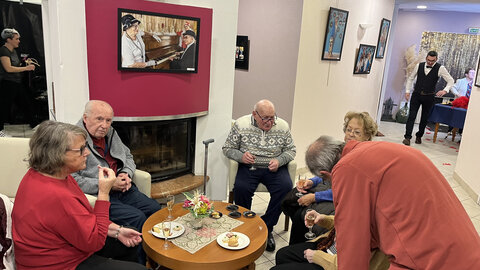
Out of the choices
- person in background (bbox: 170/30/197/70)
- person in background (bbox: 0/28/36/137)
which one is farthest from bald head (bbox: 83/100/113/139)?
person in background (bbox: 0/28/36/137)

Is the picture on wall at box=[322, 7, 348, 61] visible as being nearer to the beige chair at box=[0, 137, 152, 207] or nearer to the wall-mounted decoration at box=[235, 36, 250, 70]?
the wall-mounted decoration at box=[235, 36, 250, 70]

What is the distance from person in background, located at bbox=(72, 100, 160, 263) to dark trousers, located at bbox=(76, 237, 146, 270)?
11.5 inches

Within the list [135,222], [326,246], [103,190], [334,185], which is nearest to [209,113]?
[135,222]

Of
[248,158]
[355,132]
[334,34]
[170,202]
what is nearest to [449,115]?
[334,34]

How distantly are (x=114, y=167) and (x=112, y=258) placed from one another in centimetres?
81

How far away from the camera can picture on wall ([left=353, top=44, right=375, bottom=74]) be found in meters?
5.58

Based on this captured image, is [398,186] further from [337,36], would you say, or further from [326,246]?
[337,36]

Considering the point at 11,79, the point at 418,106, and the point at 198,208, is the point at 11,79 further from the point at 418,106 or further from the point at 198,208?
the point at 418,106

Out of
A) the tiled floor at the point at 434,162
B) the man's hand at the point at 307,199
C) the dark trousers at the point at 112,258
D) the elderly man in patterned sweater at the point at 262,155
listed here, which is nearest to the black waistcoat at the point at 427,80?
the tiled floor at the point at 434,162

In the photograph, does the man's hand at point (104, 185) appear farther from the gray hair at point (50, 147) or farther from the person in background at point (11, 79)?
the person in background at point (11, 79)

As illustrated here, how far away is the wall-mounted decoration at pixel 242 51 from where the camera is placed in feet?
16.1

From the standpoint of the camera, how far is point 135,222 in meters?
2.51

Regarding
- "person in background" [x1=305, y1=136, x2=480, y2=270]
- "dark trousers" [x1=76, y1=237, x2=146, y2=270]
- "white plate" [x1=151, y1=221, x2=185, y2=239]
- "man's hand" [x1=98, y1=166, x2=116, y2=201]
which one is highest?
"person in background" [x1=305, y1=136, x2=480, y2=270]

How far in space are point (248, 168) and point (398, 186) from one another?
1997 millimetres
